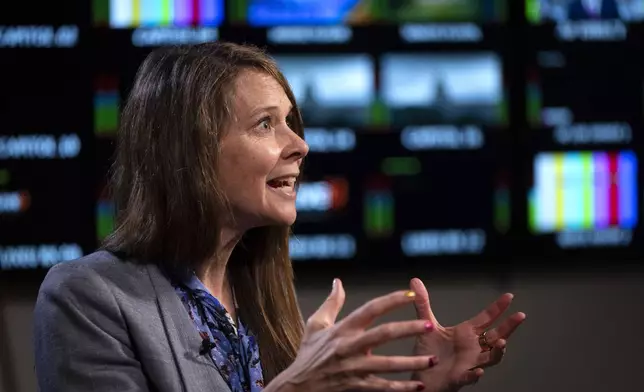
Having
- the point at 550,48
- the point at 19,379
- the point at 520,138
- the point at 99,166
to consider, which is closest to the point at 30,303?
the point at 19,379

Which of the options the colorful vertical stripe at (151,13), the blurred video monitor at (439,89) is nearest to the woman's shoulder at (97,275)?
the colorful vertical stripe at (151,13)

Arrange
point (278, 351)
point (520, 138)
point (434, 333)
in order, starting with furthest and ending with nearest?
point (520, 138), point (278, 351), point (434, 333)

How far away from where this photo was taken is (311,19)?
10.1ft

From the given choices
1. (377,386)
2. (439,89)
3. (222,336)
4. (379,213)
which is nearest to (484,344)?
→ (377,386)

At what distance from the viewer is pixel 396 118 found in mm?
3123

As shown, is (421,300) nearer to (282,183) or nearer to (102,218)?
(282,183)

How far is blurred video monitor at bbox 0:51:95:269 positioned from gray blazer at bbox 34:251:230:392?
4.75ft

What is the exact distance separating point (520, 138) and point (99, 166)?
4.62 ft

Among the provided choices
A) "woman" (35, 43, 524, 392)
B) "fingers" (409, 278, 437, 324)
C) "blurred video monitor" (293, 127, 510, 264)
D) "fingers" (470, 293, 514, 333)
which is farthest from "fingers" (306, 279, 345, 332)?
"blurred video monitor" (293, 127, 510, 264)

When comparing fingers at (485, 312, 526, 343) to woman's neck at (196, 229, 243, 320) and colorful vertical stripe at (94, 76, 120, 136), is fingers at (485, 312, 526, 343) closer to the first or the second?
woman's neck at (196, 229, 243, 320)

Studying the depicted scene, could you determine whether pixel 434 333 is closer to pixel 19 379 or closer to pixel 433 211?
pixel 433 211

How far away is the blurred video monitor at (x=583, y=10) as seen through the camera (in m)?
3.22

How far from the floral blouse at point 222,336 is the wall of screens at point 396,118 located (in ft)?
4.62

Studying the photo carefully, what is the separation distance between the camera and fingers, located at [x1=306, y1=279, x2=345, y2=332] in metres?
1.32
